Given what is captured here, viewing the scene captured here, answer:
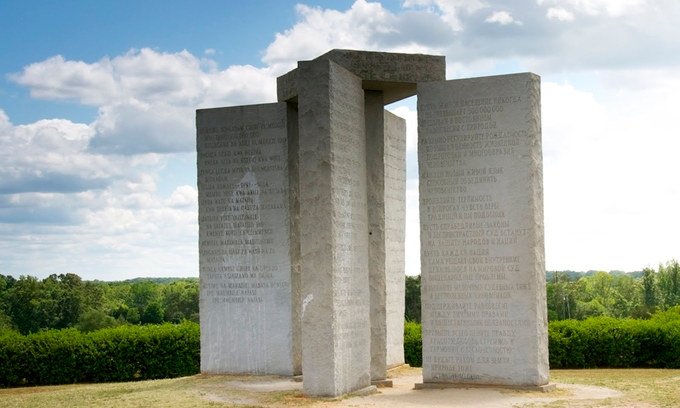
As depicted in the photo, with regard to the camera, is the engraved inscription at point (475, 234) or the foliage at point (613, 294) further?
the foliage at point (613, 294)

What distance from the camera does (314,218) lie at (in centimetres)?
1108

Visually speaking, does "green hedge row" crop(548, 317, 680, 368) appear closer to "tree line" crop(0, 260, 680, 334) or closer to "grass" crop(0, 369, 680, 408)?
"grass" crop(0, 369, 680, 408)

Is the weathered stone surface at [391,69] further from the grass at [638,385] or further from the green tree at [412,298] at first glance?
the green tree at [412,298]

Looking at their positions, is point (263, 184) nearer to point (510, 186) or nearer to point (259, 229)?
point (259, 229)

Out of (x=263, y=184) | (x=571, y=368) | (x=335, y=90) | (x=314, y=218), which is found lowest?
(x=571, y=368)

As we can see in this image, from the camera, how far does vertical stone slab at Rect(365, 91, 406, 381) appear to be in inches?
500

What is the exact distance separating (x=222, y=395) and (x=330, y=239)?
3111mm

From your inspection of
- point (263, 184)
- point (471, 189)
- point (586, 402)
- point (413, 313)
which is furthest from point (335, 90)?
point (413, 313)

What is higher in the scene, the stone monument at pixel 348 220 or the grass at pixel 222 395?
the stone monument at pixel 348 220

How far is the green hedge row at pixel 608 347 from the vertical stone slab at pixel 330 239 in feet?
21.4

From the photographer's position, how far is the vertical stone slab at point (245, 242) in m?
14.4

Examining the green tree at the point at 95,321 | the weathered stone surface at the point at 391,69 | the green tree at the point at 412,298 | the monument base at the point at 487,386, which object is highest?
the weathered stone surface at the point at 391,69

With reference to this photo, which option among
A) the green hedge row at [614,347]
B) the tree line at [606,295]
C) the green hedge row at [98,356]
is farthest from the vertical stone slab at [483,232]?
the tree line at [606,295]

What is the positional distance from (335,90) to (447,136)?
7.20 ft
